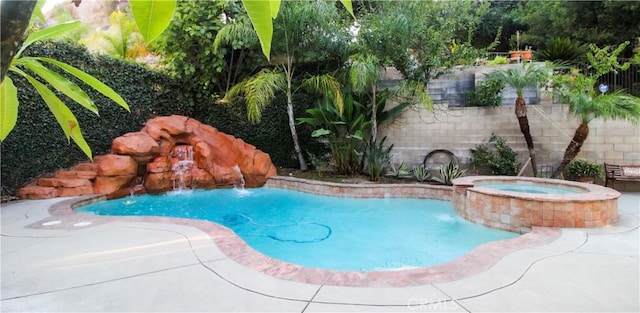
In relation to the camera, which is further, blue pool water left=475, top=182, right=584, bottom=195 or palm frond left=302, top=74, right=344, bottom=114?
palm frond left=302, top=74, right=344, bottom=114

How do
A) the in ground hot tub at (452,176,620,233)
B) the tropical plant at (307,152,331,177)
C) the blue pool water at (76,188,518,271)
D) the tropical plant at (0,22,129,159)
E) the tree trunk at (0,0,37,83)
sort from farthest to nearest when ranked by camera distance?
the tropical plant at (307,152,331,177) → the in ground hot tub at (452,176,620,233) → the blue pool water at (76,188,518,271) → the tropical plant at (0,22,129,159) → the tree trunk at (0,0,37,83)

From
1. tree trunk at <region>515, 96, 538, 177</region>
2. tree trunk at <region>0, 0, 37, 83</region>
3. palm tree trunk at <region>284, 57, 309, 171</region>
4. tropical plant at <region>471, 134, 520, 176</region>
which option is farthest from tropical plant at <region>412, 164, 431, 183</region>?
tree trunk at <region>0, 0, 37, 83</region>

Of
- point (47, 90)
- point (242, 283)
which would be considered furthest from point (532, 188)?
point (47, 90)

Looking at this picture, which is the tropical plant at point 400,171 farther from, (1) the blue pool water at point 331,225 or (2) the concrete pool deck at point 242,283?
(2) the concrete pool deck at point 242,283

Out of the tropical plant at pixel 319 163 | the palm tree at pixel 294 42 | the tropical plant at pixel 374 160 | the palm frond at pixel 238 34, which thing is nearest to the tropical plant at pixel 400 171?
the tropical plant at pixel 374 160

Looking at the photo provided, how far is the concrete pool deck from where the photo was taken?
2.30 meters

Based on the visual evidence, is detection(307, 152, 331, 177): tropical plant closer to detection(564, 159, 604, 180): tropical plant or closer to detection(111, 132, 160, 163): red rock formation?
detection(111, 132, 160, 163): red rock formation

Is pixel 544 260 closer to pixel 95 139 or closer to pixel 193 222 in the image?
pixel 193 222

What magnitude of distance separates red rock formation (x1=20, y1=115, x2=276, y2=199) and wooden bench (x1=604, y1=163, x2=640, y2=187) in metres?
7.54

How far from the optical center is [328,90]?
8.52 m

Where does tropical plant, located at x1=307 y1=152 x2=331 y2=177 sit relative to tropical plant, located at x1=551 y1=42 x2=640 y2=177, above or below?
below

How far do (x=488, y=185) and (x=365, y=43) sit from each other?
425 centimetres

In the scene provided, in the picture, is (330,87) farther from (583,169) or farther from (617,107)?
(583,169)

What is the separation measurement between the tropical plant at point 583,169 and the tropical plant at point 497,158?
99 centimetres
